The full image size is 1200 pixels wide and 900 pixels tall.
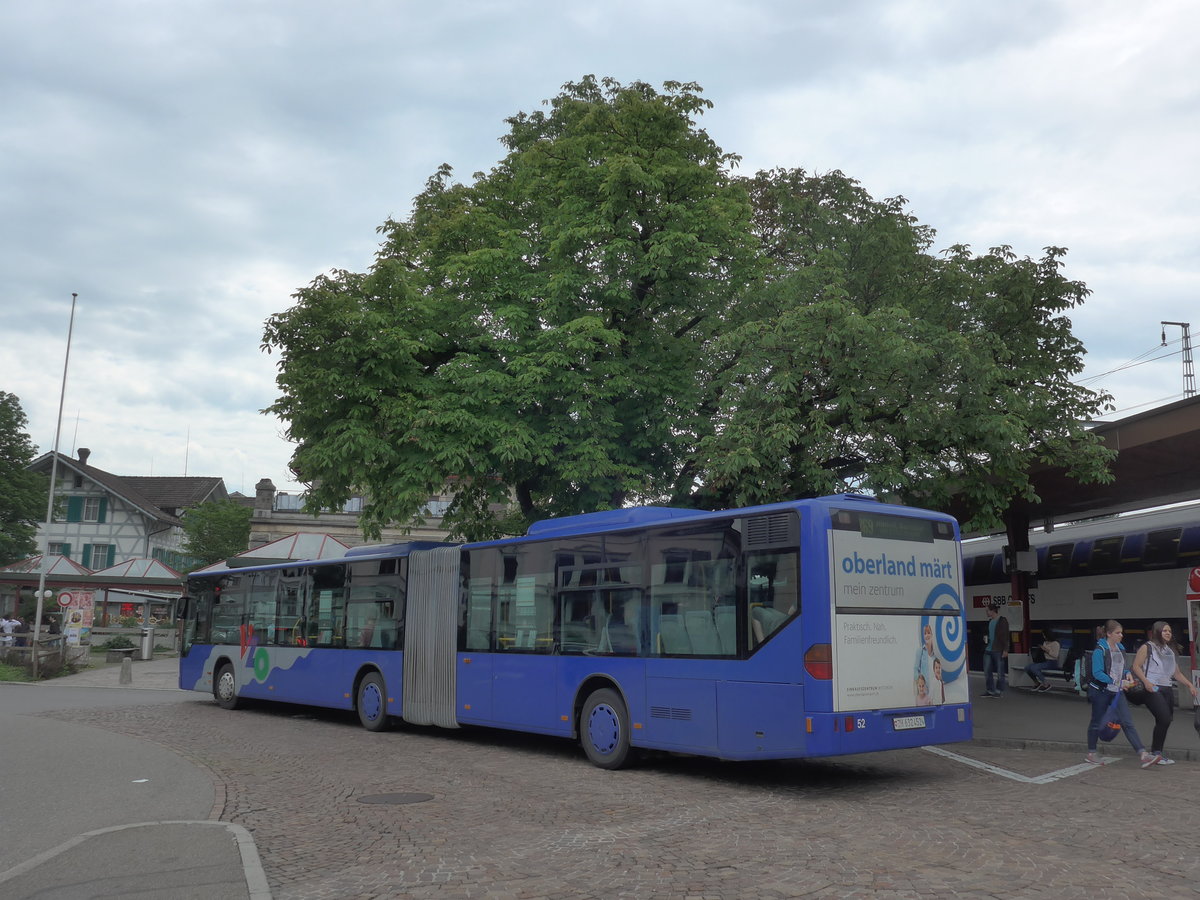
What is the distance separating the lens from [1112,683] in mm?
12328

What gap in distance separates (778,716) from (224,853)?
5.24m

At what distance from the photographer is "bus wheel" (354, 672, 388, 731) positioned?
665 inches

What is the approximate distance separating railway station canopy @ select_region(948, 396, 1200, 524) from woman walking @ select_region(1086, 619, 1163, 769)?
5611mm

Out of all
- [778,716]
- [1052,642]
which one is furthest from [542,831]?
[1052,642]

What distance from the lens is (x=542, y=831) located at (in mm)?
8445

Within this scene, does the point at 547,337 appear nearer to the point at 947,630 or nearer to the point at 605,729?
the point at 605,729

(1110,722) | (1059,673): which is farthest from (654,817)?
(1059,673)

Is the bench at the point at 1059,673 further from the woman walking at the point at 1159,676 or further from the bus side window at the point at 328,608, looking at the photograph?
the bus side window at the point at 328,608

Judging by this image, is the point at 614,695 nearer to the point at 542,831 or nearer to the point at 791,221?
the point at 542,831

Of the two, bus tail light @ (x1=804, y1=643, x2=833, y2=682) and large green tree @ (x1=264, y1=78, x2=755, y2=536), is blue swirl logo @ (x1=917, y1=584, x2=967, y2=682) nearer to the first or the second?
bus tail light @ (x1=804, y1=643, x2=833, y2=682)

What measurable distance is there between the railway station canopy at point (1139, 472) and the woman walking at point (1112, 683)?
5611 millimetres

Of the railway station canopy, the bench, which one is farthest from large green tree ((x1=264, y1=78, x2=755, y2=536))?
the bench

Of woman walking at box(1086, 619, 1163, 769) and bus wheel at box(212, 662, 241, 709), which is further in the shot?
bus wheel at box(212, 662, 241, 709)

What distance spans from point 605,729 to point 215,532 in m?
50.5
